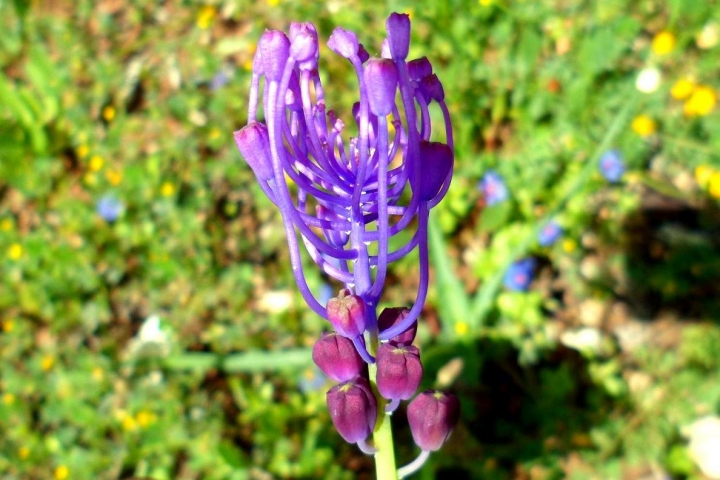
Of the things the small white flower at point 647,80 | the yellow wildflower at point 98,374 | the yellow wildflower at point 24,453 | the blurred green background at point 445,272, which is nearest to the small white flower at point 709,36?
the blurred green background at point 445,272

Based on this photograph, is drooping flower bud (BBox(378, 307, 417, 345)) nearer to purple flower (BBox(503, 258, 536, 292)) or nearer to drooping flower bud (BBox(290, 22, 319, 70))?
drooping flower bud (BBox(290, 22, 319, 70))

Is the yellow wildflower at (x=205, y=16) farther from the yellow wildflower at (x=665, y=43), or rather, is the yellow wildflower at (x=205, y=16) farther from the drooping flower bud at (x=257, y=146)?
the drooping flower bud at (x=257, y=146)

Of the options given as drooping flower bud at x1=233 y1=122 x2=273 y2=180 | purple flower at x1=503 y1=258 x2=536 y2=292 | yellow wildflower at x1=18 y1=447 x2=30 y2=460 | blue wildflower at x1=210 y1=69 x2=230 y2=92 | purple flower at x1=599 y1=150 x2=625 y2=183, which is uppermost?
blue wildflower at x1=210 y1=69 x2=230 y2=92

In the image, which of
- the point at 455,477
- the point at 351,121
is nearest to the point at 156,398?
the point at 455,477

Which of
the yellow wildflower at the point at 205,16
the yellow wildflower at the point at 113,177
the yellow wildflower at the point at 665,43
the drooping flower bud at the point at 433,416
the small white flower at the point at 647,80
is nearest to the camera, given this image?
the drooping flower bud at the point at 433,416

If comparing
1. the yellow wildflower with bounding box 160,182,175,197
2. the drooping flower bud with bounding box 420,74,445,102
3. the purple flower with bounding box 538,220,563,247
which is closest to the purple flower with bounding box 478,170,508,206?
the purple flower with bounding box 538,220,563,247
